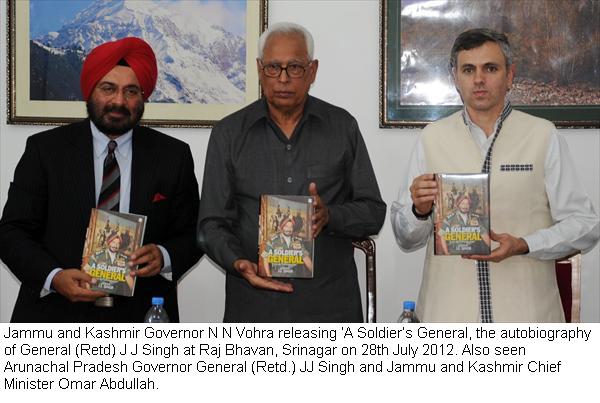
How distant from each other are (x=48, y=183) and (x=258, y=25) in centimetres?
174

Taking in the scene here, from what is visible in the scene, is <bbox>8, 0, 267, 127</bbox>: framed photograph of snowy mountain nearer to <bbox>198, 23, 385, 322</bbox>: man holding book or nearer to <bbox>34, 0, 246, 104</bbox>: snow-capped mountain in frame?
<bbox>34, 0, 246, 104</bbox>: snow-capped mountain in frame

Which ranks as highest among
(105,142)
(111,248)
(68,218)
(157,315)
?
(105,142)

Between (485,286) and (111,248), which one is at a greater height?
(111,248)

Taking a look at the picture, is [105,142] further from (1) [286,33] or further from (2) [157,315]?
(1) [286,33]

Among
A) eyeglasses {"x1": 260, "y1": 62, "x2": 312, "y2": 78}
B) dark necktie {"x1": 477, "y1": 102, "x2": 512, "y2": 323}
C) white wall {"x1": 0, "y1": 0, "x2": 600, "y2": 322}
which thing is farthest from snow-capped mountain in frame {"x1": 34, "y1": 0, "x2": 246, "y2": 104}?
dark necktie {"x1": 477, "y1": 102, "x2": 512, "y2": 323}

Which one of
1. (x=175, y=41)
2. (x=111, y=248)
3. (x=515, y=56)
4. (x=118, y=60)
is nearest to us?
(x=111, y=248)

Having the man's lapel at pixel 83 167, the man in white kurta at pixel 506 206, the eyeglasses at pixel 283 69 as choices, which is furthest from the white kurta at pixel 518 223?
the man's lapel at pixel 83 167

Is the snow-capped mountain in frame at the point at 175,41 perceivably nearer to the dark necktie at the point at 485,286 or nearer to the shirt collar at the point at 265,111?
the shirt collar at the point at 265,111

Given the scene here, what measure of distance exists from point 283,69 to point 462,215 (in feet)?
3.23

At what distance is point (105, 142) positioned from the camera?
3.68m

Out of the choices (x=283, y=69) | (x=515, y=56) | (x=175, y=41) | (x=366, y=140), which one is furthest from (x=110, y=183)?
(x=515, y=56)
